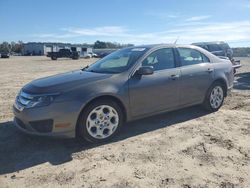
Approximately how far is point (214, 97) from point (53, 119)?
12.7 feet

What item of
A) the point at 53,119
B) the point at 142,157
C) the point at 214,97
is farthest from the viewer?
the point at 214,97

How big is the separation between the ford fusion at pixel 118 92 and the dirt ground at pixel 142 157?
1.10 feet

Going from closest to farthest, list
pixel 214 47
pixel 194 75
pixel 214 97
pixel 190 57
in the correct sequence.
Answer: pixel 194 75 → pixel 190 57 → pixel 214 97 → pixel 214 47

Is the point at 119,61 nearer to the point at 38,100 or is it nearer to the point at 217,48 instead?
the point at 38,100

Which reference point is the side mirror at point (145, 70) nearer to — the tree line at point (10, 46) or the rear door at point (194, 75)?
the rear door at point (194, 75)

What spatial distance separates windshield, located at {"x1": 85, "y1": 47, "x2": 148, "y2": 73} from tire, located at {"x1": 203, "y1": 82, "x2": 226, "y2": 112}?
1.93m

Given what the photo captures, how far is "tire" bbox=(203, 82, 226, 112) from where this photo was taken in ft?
21.9

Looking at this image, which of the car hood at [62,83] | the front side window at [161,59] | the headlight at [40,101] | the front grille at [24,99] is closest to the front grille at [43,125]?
the headlight at [40,101]

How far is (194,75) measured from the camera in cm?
622

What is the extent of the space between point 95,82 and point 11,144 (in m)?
1.71

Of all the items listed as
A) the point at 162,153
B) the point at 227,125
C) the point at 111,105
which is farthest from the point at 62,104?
the point at 227,125

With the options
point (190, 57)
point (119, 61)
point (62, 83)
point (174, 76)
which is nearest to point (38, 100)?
point (62, 83)

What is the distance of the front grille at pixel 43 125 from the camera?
4.53 m

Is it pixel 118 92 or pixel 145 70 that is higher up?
pixel 145 70
